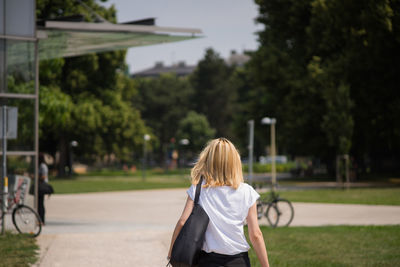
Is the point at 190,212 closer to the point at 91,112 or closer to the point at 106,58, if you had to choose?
the point at 91,112

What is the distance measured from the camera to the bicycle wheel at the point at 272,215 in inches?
547

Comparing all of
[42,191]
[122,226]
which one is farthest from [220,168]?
[122,226]

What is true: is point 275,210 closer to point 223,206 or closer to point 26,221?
point 26,221

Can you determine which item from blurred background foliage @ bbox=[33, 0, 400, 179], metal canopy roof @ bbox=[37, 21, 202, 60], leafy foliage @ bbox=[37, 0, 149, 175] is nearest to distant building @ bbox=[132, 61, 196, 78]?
blurred background foliage @ bbox=[33, 0, 400, 179]

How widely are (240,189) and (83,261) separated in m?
5.92

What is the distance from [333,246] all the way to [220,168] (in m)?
7.31

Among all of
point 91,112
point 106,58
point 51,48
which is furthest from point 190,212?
point 106,58

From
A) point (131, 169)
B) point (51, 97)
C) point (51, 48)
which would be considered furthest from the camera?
point (131, 169)

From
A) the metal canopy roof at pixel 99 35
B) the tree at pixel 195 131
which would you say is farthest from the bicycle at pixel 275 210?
the tree at pixel 195 131

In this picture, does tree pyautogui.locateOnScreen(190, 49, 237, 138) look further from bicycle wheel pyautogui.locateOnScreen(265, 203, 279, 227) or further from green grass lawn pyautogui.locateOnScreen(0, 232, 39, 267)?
green grass lawn pyautogui.locateOnScreen(0, 232, 39, 267)

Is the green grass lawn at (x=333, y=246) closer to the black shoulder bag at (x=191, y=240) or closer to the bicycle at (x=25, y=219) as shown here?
the bicycle at (x=25, y=219)

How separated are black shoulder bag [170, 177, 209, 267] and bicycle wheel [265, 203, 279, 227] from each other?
10.0 metres

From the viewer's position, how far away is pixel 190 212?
13.2ft

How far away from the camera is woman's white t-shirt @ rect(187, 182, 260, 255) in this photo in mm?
4043
